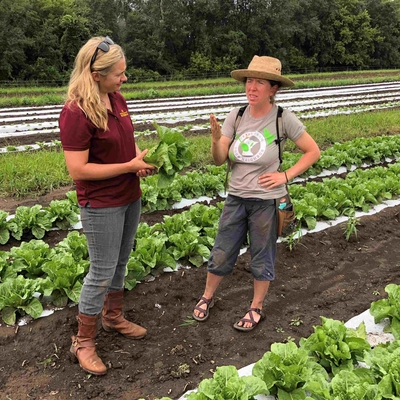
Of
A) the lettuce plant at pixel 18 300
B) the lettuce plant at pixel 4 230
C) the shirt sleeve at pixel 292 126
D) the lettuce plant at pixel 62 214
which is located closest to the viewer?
the shirt sleeve at pixel 292 126

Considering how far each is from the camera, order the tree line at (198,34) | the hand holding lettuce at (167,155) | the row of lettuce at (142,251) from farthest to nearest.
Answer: the tree line at (198,34) → the row of lettuce at (142,251) → the hand holding lettuce at (167,155)

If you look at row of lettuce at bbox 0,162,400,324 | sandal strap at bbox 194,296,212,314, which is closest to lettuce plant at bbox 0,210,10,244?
row of lettuce at bbox 0,162,400,324

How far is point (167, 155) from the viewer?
267 centimetres

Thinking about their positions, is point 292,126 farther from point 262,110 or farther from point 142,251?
point 142,251

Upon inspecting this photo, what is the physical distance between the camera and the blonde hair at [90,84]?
2.35 metres

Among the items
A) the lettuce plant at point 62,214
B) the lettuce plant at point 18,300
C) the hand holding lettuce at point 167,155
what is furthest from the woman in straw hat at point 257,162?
the lettuce plant at point 62,214

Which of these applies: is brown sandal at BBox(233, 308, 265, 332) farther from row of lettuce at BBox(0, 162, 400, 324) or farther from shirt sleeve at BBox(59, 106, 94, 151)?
shirt sleeve at BBox(59, 106, 94, 151)

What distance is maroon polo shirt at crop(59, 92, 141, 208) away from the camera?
234 centimetres

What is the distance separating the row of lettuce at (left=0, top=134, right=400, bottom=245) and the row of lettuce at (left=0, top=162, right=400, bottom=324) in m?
0.10

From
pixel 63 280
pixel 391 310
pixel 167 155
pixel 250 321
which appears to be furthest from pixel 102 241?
pixel 391 310

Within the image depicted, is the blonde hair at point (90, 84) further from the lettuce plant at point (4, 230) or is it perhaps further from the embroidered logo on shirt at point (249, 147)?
the lettuce plant at point (4, 230)

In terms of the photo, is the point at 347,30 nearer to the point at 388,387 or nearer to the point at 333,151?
the point at 333,151

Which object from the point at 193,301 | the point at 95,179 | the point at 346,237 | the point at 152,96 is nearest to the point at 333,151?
the point at 346,237

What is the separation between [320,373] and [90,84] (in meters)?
2.24
